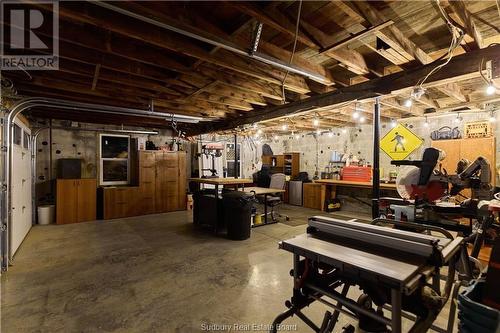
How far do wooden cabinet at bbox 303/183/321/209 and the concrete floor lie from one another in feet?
9.23

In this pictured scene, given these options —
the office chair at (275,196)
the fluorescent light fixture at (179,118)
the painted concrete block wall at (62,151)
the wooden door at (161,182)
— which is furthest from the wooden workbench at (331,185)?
the painted concrete block wall at (62,151)

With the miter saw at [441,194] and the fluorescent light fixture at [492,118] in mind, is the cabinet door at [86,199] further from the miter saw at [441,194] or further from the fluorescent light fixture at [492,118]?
the fluorescent light fixture at [492,118]

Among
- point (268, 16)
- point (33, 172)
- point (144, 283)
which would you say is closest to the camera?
point (268, 16)

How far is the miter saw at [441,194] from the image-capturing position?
2.43 metres

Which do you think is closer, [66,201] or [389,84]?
[389,84]

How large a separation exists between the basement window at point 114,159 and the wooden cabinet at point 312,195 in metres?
5.28

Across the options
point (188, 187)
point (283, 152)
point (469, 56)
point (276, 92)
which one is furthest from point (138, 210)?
point (469, 56)

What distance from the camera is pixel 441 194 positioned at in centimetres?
280

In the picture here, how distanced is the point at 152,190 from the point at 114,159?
142 cm

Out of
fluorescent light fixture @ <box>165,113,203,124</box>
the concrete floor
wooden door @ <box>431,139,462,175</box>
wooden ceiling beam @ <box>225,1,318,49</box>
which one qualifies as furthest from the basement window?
wooden door @ <box>431,139,462,175</box>

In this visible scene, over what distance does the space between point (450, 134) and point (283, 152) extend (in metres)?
5.11

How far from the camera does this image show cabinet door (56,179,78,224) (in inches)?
210

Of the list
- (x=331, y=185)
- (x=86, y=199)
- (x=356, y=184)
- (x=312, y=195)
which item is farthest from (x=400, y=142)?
(x=86, y=199)

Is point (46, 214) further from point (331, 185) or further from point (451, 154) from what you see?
point (451, 154)
